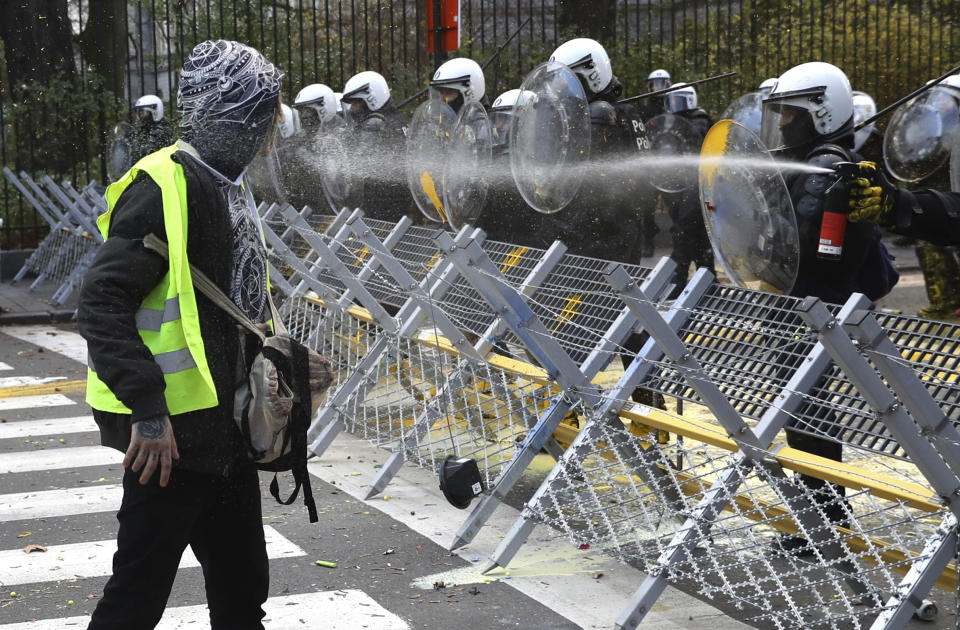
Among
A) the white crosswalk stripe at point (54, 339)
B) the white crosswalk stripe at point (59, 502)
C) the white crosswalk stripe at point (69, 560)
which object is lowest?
the white crosswalk stripe at point (54, 339)

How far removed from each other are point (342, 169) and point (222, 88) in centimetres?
643

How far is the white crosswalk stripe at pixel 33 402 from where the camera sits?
8516 millimetres

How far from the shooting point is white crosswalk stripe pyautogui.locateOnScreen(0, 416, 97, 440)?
770 centimetres

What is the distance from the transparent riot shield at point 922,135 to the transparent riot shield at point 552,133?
2545mm

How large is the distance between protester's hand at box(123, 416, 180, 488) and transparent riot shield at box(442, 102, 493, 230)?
14.6 feet

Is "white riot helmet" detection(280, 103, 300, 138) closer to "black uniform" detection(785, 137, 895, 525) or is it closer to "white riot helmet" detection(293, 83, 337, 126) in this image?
"white riot helmet" detection(293, 83, 337, 126)

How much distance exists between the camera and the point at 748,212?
14.7ft

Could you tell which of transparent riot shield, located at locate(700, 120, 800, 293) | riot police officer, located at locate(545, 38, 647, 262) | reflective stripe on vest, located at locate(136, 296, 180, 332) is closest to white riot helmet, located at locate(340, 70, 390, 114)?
riot police officer, located at locate(545, 38, 647, 262)

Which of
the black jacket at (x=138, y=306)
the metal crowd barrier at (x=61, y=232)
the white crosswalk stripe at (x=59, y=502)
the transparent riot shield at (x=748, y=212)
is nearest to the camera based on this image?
the black jacket at (x=138, y=306)

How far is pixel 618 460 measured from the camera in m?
4.65

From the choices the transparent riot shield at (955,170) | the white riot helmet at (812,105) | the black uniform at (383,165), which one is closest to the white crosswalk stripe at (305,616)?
the white riot helmet at (812,105)

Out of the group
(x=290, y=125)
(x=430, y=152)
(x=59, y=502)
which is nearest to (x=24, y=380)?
(x=290, y=125)

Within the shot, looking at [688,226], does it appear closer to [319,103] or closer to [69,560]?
[319,103]

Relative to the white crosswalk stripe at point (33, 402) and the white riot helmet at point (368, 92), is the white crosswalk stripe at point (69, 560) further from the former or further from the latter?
the white riot helmet at point (368, 92)
